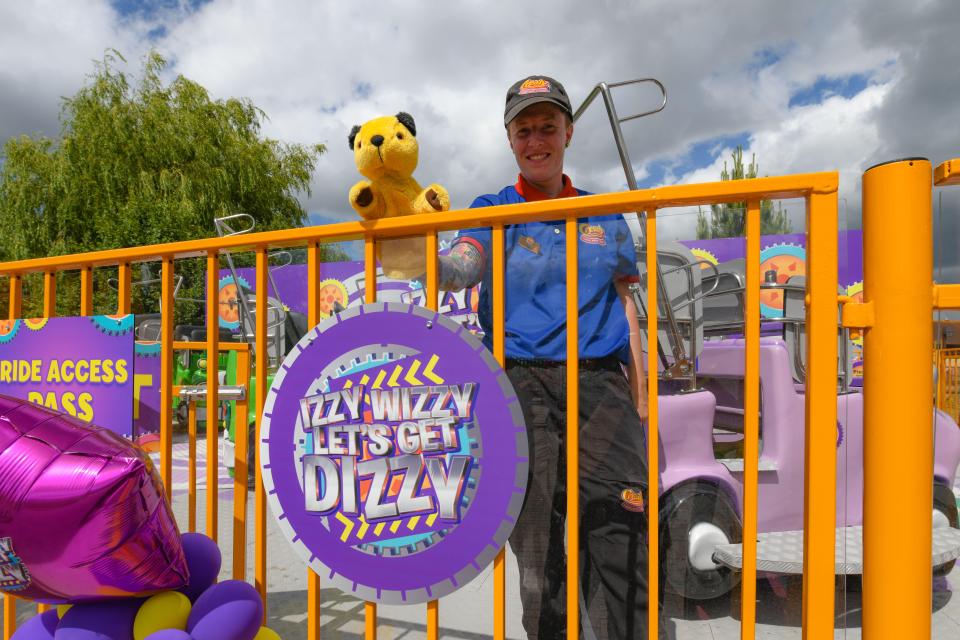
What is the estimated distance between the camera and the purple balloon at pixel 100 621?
55.9 inches

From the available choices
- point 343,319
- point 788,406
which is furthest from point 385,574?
point 788,406

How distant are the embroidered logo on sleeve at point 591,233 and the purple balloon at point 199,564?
4.46 ft

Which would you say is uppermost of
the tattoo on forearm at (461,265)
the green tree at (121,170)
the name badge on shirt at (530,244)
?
the green tree at (121,170)

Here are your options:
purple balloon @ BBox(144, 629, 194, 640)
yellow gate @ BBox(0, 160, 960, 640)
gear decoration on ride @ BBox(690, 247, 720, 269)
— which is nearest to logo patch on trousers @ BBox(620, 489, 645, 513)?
yellow gate @ BBox(0, 160, 960, 640)

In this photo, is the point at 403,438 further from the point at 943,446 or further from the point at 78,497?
the point at 943,446

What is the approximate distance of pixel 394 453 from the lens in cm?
140

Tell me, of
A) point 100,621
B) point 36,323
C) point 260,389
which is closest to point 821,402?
point 260,389

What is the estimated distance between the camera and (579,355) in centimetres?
138

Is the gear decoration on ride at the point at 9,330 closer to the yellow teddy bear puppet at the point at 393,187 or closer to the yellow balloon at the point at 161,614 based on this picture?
the yellow balloon at the point at 161,614

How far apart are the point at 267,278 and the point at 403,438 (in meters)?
0.65

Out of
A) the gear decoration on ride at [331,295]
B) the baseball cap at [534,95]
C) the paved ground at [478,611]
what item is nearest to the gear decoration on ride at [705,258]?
the baseball cap at [534,95]

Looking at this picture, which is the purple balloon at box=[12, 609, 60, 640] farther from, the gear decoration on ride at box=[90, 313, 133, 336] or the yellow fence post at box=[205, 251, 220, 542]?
the gear decoration on ride at box=[90, 313, 133, 336]

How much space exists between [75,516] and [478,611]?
117 cm

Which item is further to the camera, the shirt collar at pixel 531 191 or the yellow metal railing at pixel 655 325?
the shirt collar at pixel 531 191
